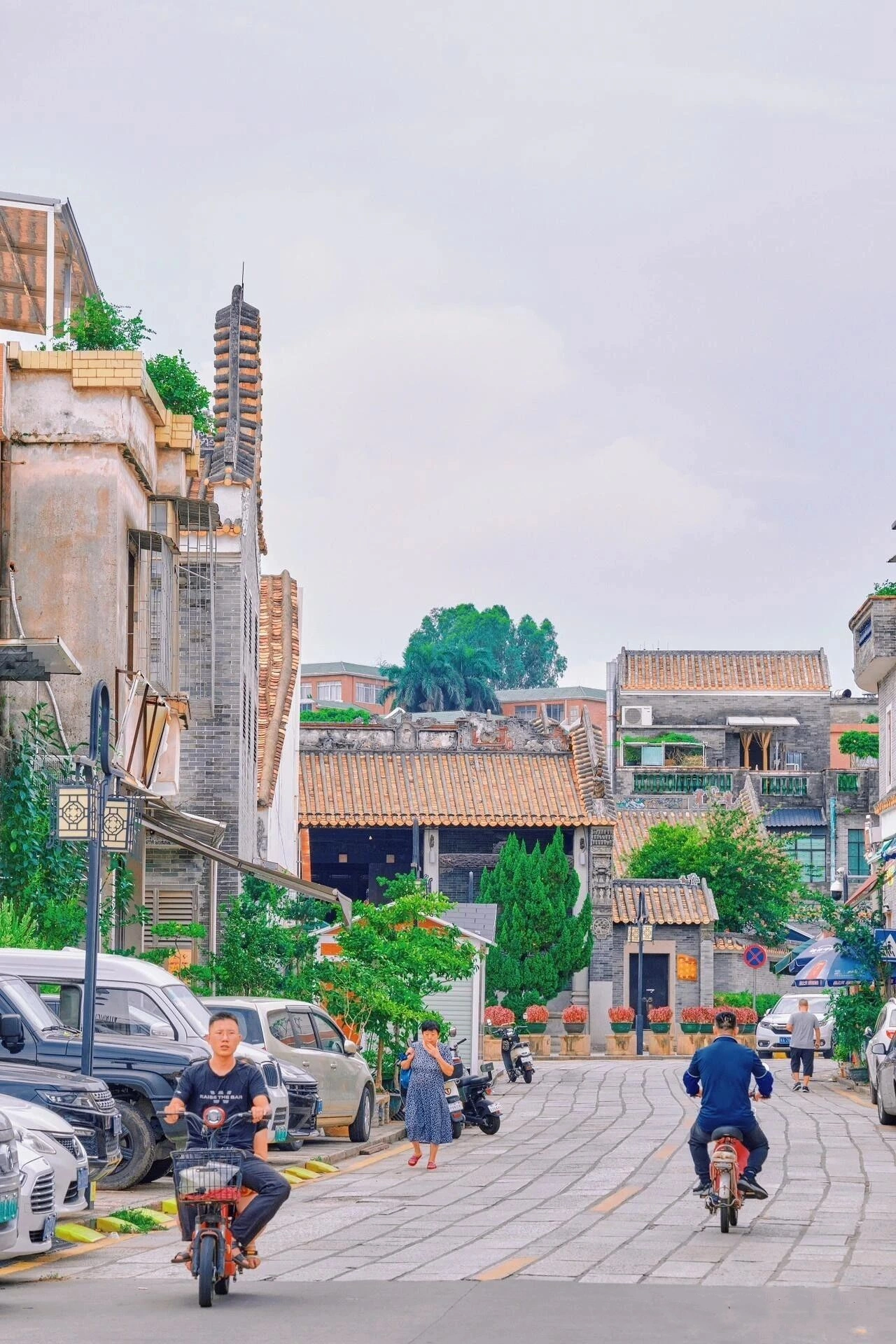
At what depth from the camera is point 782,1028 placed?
48375mm

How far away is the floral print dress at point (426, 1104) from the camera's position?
2047 cm

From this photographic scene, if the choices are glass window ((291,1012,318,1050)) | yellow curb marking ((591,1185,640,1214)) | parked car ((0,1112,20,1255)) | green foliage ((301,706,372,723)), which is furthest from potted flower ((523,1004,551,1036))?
green foliage ((301,706,372,723))

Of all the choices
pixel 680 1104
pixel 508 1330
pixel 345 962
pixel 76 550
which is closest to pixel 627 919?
pixel 680 1104

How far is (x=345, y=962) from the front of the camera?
27625mm

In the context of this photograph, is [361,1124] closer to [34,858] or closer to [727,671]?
[34,858]

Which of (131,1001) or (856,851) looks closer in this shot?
(131,1001)

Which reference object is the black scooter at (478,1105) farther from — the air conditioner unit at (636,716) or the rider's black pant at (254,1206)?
the air conditioner unit at (636,716)

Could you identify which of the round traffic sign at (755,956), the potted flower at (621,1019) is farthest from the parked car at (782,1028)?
the potted flower at (621,1019)

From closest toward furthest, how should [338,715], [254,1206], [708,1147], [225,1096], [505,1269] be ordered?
[254,1206] < [225,1096] < [505,1269] < [708,1147] < [338,715]

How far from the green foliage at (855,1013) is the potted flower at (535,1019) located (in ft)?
50.2

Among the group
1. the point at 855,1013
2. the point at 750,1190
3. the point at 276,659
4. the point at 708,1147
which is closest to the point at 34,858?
the point at 708,1147

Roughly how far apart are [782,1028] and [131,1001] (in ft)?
105

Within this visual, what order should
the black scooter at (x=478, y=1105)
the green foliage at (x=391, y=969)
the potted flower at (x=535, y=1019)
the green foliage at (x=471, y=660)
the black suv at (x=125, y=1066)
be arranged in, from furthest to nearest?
the green foliage at (x=471, y=660)
the potted flower at (x=535, y=1019)
the green foliage at (x=391, y=969)
the black scooter at (x=478, y=1105)
the black suv at (x=125, y=1066)

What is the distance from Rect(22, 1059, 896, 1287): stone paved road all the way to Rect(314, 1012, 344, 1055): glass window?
4.89 feet
